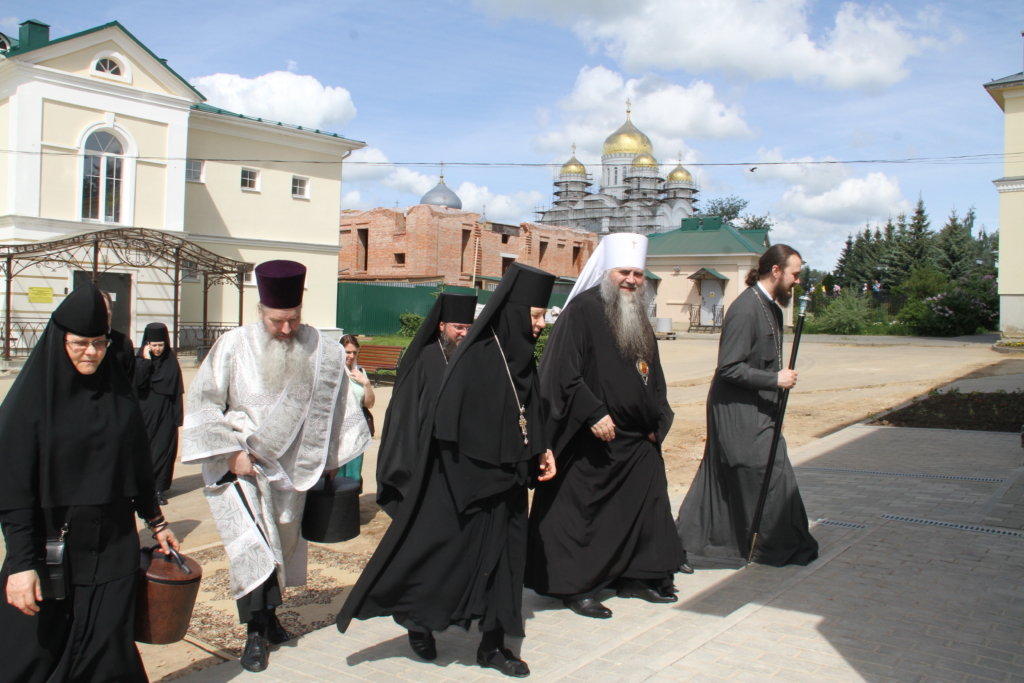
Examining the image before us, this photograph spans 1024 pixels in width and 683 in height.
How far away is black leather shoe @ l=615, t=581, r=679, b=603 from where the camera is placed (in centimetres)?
441

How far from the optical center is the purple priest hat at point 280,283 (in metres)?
3.63

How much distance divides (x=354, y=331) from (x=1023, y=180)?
2317 centimetres

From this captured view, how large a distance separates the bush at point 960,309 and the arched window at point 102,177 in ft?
102

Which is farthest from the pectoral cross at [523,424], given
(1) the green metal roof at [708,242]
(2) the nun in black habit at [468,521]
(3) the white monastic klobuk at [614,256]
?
(1) the green metal roof at [708,242]

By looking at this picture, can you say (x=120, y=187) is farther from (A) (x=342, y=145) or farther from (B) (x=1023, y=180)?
(B) (x=1023, y=180)

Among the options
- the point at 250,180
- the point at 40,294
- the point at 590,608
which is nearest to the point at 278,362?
the point at 590,608

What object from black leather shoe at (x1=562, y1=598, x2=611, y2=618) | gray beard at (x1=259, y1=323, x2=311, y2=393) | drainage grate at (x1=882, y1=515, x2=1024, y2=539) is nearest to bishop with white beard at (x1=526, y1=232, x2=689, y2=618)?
black leather shoe at (x1=562, y1=598, x2=611, y2=618)

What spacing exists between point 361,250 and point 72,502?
43.3 m

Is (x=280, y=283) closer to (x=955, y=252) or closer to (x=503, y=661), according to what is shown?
(x=503, y=661)

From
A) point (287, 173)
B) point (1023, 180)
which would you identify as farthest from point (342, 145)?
point (1023, 180)

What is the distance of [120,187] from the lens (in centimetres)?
2047

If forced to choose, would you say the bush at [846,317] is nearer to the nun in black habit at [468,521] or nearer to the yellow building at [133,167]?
the yellow building at [133,167]

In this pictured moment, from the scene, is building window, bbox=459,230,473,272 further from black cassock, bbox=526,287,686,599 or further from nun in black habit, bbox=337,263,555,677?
nun in black habit, bbox=337,263,555,677

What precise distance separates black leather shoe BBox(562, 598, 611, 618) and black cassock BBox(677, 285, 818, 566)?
43.6 inches
